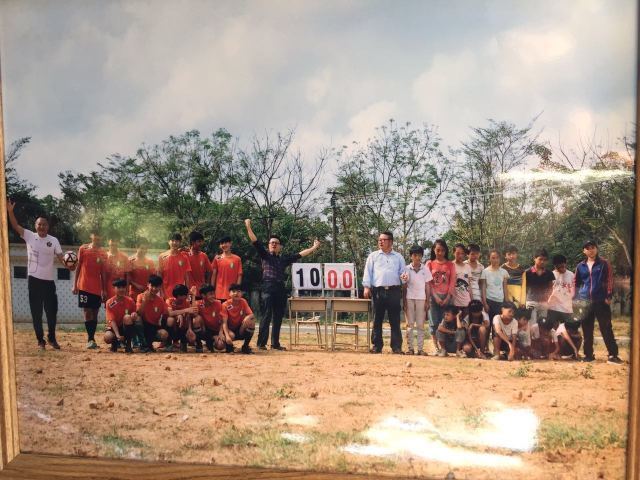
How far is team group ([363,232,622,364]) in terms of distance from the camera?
2779 millimetres

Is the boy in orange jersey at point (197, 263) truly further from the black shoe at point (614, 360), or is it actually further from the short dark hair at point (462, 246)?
the black shoe at point (614, 360)

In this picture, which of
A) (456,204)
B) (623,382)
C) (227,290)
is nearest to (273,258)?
(227,290)

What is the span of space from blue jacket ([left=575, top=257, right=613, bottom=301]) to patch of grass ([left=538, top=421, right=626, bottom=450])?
0.50 metres

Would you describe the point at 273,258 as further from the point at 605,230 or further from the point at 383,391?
the point at 605,230

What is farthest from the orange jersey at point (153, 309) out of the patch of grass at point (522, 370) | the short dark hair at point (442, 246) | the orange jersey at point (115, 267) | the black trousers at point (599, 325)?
the black trousers at point (599, 325)

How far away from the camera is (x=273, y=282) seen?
3.32m

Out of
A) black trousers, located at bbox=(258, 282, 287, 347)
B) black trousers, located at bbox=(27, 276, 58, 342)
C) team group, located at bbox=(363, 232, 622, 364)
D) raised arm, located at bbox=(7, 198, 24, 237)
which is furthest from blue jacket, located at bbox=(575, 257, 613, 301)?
raised arm, located at bbox=(7, 198, 24, 237)

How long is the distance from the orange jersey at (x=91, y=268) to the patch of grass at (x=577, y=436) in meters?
2.24

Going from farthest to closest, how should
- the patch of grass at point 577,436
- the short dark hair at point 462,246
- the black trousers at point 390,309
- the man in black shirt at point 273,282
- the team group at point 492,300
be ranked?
the man in black shirt at point 273,282 < the black trousers at point 390,309 < the short dark hair at point 462,246 < the team group at point 492,300 < the patch of grass at point 577,436

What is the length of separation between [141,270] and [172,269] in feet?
0.59

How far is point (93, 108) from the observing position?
3.36 meters

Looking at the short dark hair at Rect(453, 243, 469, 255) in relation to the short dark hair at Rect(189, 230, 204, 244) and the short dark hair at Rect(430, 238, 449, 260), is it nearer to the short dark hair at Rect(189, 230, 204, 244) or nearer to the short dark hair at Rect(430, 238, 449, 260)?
the short dark hair at Rect(430, 238, 449, 260)

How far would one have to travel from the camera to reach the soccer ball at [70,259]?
351 centimetres

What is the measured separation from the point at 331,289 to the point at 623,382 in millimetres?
1281
